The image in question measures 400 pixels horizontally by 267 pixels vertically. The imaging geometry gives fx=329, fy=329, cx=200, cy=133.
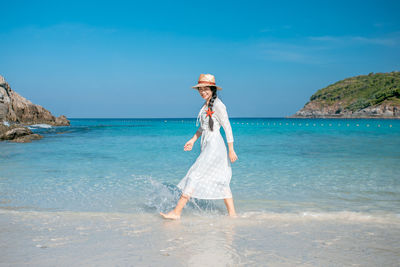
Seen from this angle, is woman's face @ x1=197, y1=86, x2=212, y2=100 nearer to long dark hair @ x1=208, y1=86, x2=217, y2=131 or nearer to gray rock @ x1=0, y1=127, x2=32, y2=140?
long dark hair @ x1=208, y1=86, x2=217, y2=131

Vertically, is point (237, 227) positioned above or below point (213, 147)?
below

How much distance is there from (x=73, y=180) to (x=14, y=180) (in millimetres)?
1372

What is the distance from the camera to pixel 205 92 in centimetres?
479

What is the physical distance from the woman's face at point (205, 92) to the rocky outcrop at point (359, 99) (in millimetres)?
126780

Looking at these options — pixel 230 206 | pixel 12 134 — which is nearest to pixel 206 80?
pixel 230 206

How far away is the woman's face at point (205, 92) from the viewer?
188 inches

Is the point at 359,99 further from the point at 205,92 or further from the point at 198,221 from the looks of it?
the point at 198,221

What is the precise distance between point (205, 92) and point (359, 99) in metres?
148

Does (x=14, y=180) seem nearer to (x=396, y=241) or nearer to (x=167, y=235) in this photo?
(x=167, y=235)

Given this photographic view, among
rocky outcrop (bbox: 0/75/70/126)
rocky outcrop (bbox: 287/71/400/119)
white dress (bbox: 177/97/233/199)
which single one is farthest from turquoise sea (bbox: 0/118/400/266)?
rocky outcrop (bbox: 287/71/400/119)

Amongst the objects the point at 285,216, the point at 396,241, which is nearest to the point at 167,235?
the point at 285,216

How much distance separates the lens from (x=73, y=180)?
8.36 m

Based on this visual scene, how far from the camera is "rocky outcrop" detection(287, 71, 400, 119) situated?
4660 inches

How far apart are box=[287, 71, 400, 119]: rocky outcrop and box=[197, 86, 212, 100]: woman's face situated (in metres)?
127
